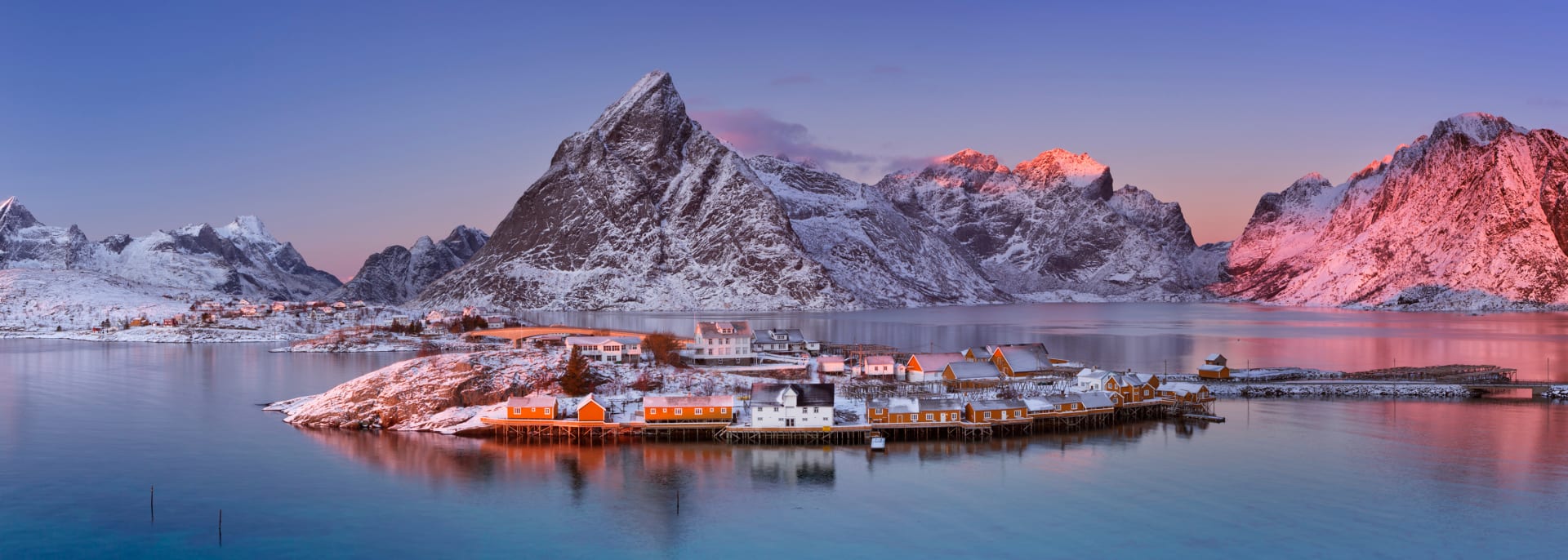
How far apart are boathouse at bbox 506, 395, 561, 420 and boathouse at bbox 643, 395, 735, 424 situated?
5304 millimetres

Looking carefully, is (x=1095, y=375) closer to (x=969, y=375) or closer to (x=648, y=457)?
(x=969, y=375)

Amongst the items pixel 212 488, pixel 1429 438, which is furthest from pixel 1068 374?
pixel 212 488

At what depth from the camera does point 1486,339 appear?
130m

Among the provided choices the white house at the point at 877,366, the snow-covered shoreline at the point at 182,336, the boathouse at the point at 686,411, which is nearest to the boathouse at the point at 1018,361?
the white house at the point at 877,366

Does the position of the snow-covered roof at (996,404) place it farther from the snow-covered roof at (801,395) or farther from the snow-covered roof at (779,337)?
the snow-covered roof at (779,337)

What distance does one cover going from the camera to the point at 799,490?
151 feet

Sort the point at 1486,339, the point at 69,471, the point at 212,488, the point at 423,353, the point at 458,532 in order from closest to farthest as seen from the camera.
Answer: the point at 458,532
the point at 212,488
the point at 69,471
the point at 423,353
the point at 1486,339

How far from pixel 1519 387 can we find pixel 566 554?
78.0 m

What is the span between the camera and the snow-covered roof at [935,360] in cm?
7481

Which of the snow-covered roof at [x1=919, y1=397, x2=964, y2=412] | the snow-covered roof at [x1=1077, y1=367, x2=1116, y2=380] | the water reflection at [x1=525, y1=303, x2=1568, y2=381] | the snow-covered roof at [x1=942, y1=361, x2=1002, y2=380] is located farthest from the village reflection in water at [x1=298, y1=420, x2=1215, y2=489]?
the water reflection at [x1=525, y1=303, x2=1568, y2=381]

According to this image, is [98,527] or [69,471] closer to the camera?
[98,527]

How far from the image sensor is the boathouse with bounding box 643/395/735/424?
5869 cm

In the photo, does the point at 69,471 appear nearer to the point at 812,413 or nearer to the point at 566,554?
the point at 566,554

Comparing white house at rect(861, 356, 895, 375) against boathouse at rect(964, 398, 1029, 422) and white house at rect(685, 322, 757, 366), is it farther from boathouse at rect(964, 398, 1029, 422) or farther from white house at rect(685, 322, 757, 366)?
boathouse at rect(964, 398, 1029, 422)
